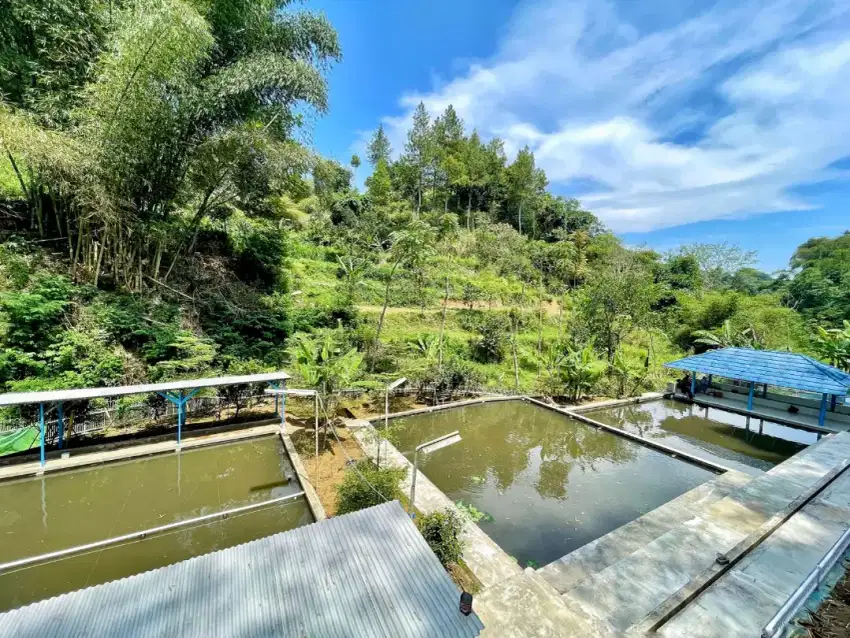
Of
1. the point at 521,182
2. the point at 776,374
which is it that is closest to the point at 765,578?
the point at 776,374

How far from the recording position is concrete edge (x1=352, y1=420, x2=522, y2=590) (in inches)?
171

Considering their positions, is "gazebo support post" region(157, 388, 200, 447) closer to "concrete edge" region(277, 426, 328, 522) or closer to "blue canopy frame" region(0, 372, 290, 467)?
"blue canopy frame" region(0, 372, 290, 467)

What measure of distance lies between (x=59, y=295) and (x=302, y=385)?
5848 millimetres

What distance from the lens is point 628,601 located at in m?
3.91

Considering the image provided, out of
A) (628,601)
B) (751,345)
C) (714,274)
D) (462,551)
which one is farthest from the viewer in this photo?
(714,274)

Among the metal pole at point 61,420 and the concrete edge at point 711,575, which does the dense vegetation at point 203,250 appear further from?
the concrete edge at point 711,575

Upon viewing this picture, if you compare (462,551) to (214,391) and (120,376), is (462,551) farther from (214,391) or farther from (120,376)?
(120,376)

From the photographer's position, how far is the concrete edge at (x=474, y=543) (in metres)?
4.36

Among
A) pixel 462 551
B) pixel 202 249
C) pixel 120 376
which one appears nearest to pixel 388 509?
pixel 462 551

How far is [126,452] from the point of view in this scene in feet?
23.8

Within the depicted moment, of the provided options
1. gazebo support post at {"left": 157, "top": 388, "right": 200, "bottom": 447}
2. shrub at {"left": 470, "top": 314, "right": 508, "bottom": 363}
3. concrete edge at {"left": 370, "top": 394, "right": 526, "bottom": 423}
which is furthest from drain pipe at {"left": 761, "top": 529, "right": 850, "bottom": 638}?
shrub at {"left": 470, "top": 314, "right": 508, "bottom": 363}

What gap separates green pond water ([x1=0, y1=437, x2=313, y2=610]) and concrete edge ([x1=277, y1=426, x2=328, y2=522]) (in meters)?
0.17

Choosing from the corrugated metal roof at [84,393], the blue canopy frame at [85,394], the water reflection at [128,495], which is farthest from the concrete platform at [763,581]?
the corrugated metal roof at [84,393]

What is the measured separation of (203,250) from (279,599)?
14.5 metres
